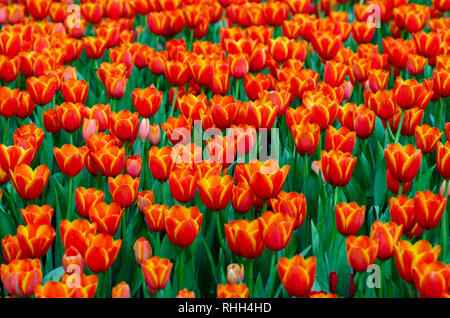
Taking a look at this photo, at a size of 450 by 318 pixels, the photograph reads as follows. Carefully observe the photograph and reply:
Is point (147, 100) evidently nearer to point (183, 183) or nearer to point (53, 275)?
point (183, 183)

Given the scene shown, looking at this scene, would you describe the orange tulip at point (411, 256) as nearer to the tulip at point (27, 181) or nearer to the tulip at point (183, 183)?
the tulip at point (183, 183)

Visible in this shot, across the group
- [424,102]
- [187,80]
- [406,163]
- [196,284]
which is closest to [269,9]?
[187,80]

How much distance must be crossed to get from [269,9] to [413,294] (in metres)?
2.67

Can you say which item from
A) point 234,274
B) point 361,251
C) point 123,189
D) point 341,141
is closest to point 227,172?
point 341,141

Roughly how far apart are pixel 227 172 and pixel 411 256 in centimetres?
102

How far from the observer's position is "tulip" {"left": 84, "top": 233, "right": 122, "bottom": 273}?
6.15 feet

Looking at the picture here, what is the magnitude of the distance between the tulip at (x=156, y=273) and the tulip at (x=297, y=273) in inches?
12.3

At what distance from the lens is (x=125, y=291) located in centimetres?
179

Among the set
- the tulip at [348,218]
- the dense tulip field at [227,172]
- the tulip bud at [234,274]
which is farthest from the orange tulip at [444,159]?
the tulip bud at [234,274]

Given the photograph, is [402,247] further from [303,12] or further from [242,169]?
[303,12]

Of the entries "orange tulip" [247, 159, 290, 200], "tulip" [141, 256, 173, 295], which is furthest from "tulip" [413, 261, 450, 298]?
"tulip" [141, 256, 173, 295]

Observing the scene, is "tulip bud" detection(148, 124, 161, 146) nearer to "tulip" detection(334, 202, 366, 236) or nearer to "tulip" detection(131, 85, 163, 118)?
"tulip" detection(131, 85, 163, 118)

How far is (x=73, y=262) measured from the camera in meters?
1.88

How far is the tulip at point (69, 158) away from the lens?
238 cm
